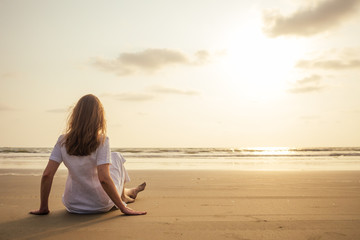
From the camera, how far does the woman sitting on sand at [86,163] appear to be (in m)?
4.00

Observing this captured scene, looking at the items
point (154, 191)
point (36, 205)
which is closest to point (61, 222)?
point (36, 205)

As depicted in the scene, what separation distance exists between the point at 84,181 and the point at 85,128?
73 cm

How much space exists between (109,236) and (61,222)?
95cm

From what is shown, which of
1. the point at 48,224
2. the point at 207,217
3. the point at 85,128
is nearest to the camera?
the point at 48,224

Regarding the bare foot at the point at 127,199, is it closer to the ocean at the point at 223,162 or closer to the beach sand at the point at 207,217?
the beach sand at the point at 207,217

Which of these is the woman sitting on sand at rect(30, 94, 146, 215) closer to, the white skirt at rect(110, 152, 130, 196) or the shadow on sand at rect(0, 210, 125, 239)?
the shadow on sand at rect(0, 210, 125, 239)

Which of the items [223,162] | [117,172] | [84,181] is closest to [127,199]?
[117,172]

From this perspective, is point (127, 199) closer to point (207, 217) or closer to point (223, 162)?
point (207, 217)

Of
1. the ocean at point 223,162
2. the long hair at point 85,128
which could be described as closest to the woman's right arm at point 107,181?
the long hair at point 85,128

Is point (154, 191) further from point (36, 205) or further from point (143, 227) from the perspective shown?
point (143, 227)

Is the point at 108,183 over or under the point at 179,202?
over

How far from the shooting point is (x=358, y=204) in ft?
16.2

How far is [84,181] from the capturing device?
166 inches

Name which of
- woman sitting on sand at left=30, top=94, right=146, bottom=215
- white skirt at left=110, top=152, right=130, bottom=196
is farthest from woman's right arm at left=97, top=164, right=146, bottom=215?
white skirt at left=110, top=152, right=130, bottom=196
